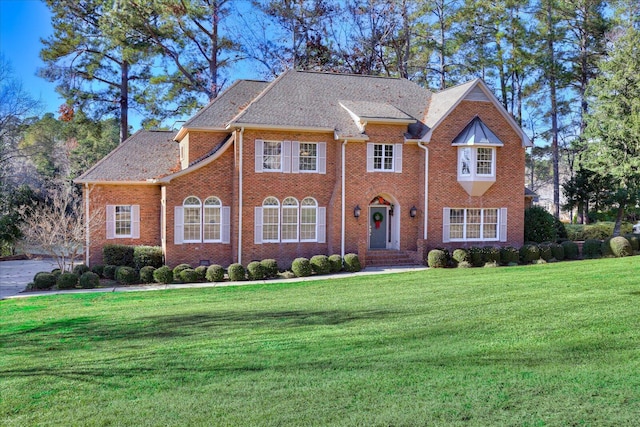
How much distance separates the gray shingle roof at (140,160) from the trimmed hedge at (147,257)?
12.0 ft

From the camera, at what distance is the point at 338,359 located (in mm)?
8633

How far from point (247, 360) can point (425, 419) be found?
11.4ft

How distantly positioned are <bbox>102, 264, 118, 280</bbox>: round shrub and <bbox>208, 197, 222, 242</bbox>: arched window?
372 centimetres

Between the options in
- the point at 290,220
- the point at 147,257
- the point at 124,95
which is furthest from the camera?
the point at 124,95

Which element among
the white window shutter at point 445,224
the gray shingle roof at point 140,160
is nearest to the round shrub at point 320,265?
the white window shutter at point 445,224

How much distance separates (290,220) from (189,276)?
16.7 feet

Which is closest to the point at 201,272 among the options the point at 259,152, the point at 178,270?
the point at 178,270

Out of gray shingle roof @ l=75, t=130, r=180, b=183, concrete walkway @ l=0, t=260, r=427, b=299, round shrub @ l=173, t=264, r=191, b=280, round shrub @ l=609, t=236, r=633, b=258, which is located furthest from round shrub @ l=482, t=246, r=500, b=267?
gray shingle roof @ l=75, t=130, r=180, b=183

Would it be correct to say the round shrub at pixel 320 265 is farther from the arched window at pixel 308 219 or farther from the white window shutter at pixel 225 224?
the white window shutter at pixel 225 224

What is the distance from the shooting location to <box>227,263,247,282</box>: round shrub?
20.1 metres

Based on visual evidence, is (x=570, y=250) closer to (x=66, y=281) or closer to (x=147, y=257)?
(x=147, y=257)

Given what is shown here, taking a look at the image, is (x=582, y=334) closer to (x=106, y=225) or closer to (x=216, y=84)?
(x=106, y=225)

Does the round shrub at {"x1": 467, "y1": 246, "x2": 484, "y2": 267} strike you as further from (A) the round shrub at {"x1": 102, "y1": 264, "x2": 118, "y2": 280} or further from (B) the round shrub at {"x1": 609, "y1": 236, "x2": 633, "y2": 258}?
(A) the round shrub at {"x1": 102, "y1": 264, "x2": 118, "y2": 280}

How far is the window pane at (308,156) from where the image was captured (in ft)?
75.0
